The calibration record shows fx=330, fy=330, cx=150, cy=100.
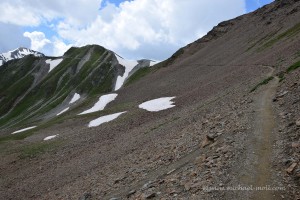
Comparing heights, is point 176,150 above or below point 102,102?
below

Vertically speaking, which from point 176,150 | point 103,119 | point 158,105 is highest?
point 103,119

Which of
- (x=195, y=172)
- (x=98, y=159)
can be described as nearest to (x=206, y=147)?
(x=195, y=172)

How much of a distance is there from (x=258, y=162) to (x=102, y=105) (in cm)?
6186

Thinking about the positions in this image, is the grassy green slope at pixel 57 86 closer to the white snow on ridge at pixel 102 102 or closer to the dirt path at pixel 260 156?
the white snow on ridge at pixel 102 102

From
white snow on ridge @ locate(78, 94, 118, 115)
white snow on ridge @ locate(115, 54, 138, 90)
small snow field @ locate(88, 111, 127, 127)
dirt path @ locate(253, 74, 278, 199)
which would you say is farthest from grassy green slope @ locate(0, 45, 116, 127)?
dirt path @ locate(253, 74, 278, 199)

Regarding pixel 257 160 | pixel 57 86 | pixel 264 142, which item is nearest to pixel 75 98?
pixel 57 86

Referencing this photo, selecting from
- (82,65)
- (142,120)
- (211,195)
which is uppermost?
(82,65)

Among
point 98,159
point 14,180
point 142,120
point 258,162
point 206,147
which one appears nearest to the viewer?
point 258,162

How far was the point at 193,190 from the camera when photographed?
1634cm

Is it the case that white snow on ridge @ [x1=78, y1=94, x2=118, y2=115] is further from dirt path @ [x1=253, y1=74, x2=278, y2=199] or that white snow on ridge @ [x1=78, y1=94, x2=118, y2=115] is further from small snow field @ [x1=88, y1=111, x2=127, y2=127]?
dirt path @ [x1=253, y1=74, x2=278, y2=199]

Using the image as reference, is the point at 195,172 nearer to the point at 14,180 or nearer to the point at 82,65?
the point at 14,180

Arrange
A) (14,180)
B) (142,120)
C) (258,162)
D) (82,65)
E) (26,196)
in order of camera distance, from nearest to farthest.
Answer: (258,162), (26,196), (14,180), (142,120), (82,65)

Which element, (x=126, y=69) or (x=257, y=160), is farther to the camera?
(x=126, y=69)

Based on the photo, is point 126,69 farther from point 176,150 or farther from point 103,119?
point 176,150
